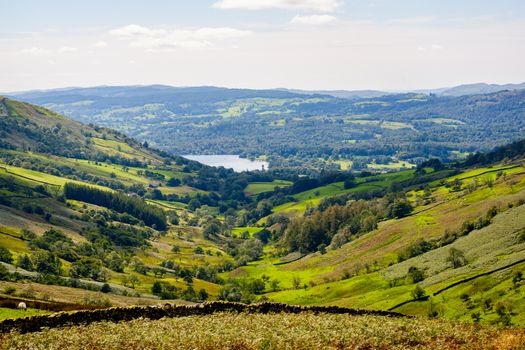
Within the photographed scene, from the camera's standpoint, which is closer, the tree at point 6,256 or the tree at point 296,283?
the tree at point 6,256

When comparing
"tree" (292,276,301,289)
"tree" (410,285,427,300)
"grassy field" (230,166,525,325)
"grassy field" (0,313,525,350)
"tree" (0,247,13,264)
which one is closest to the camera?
"grassy field" (0,313,525,350)

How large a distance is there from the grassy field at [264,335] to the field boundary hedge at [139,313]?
102 cm

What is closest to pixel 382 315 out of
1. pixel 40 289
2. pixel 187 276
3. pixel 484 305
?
pixel 484 305

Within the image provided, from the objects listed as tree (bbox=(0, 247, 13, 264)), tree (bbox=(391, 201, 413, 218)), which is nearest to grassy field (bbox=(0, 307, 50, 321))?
tree (bbox=(0, 247, 13, 264))

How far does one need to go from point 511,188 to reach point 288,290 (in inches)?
2976

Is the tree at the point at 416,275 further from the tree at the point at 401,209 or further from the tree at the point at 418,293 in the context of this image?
the tree at the point at 401,209

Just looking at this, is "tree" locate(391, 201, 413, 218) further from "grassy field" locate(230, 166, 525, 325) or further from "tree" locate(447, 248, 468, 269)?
"tree" locate(447, 248, 468, 269)

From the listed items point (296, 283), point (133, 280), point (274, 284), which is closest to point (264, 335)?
point (296, 283)

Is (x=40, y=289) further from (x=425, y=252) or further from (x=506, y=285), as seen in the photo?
(x=425, y=252)

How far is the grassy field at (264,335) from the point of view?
3669 cm

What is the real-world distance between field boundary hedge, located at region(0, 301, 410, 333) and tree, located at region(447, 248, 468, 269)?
62884 mm

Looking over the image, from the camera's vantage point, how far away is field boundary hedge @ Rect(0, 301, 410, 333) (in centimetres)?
3916

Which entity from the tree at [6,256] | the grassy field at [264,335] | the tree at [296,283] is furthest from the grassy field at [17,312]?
the tree at [296,283]

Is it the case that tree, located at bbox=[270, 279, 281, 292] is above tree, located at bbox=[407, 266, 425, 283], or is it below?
below
